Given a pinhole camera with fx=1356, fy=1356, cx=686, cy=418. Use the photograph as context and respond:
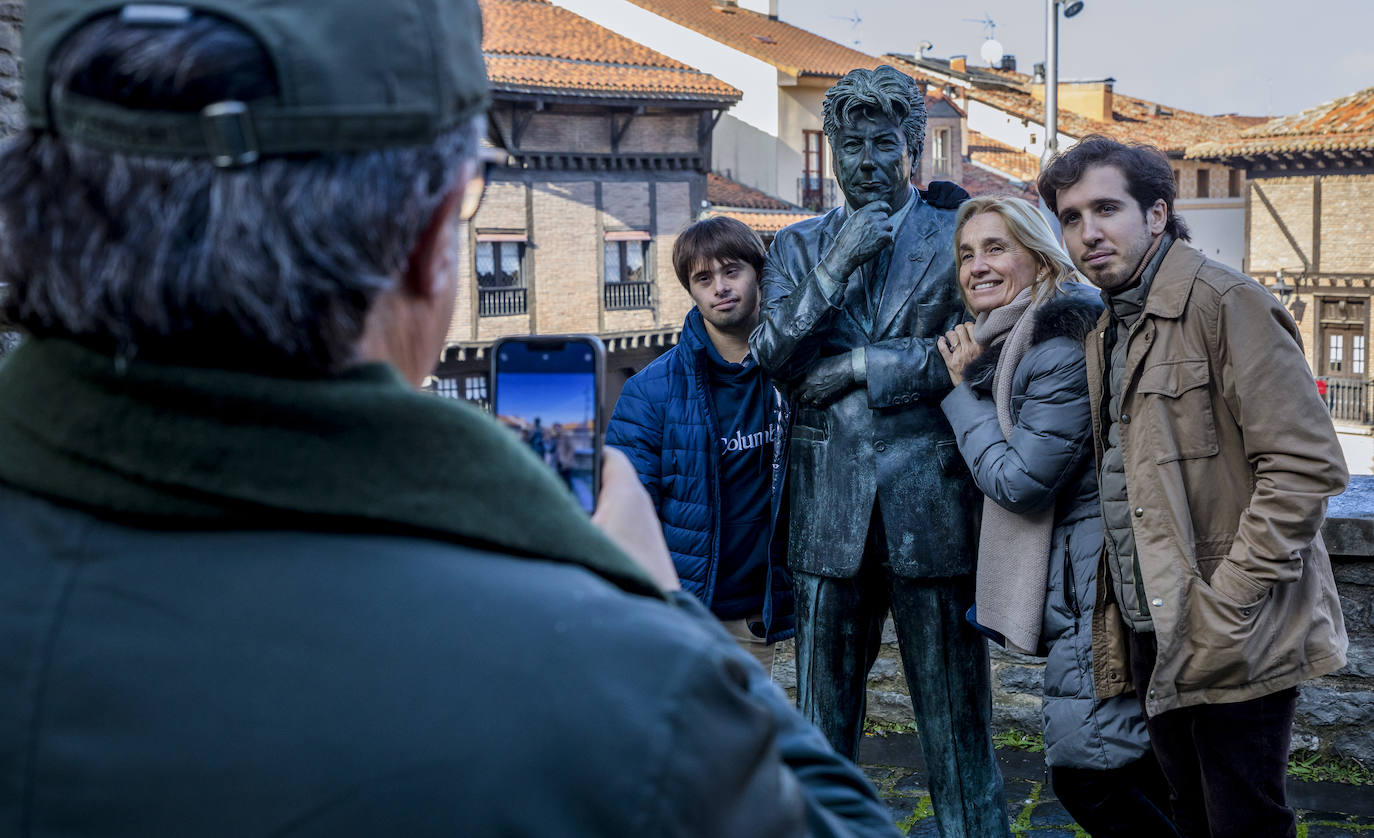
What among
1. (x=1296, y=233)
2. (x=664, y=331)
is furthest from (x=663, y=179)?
(x=1296, y=233)

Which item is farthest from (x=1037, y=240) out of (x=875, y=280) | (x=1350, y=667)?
(x=1350, y=667)

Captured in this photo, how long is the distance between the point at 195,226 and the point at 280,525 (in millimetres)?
185

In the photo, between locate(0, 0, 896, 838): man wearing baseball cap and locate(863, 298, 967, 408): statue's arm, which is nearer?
locate(0, 0, 896, 838): man wearing baseball cap

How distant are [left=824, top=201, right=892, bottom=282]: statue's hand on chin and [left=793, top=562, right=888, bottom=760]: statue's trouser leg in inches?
30.9

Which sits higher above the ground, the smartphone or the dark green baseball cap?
the dark green baseball cap

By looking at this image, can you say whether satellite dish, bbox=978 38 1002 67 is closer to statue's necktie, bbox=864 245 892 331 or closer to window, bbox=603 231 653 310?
window, bbox=603 231 653 310

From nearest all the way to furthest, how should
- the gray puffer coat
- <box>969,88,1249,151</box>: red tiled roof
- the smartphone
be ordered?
the smartphone < the gray puffer coat < <box>969,88,1249,151</box>: red tiled roof

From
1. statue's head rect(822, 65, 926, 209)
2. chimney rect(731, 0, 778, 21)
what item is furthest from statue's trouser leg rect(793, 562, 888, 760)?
chimney rect(731, 0, 778, 21)

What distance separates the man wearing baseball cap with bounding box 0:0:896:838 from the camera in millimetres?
752

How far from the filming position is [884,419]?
3.46 m

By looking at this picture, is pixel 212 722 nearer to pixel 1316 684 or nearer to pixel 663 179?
pixel 1316 684

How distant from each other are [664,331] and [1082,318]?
26.5 m

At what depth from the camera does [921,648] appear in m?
3.51

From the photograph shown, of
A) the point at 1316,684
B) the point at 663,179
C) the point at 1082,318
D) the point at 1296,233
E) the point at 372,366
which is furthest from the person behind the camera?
the point at 1296,233
